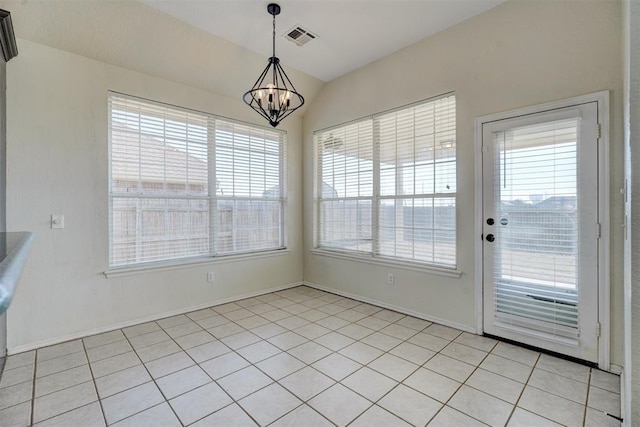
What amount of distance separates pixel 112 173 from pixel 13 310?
4.87 ft

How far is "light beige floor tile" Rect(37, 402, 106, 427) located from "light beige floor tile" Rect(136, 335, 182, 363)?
0.59 meters

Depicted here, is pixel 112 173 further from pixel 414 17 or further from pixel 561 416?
pixel 561 416

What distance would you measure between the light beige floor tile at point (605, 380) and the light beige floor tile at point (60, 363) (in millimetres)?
3936

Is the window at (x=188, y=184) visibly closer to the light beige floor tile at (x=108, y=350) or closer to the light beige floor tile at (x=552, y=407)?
the light beige floor tile at (x=108, y=350)

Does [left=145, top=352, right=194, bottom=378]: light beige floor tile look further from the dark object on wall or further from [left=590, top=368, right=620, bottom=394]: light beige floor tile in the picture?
[left=590, top=368, right=620, bottom=394]: light beige floor tile

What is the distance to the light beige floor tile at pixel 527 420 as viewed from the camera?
5.66 feet

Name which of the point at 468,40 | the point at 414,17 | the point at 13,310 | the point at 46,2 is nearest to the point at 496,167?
the point at 468,40

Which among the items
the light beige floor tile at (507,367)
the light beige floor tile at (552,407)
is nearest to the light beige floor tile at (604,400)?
the light beige floor tile at (552,407)

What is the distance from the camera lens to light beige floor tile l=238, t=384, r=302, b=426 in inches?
70.8

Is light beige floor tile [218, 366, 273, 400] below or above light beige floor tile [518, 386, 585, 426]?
above

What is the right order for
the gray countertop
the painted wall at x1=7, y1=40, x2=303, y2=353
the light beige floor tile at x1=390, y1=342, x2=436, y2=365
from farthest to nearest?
the painted wall at x1=7, y1=40, x2=303, y2=353
the light beige floor tile at x1=390, y1=342, x2=436, y2=365
the gray countertop

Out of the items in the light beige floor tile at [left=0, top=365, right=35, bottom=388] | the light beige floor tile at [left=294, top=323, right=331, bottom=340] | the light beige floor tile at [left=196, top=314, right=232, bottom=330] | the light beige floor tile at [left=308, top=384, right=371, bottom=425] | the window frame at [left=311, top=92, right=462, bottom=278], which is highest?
the window frame at [left=311, top=92, right=462, bottom=278]

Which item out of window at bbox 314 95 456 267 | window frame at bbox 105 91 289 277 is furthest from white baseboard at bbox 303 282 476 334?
window frame at bbox 105 91 289 277

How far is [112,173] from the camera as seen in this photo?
3.15 meters
